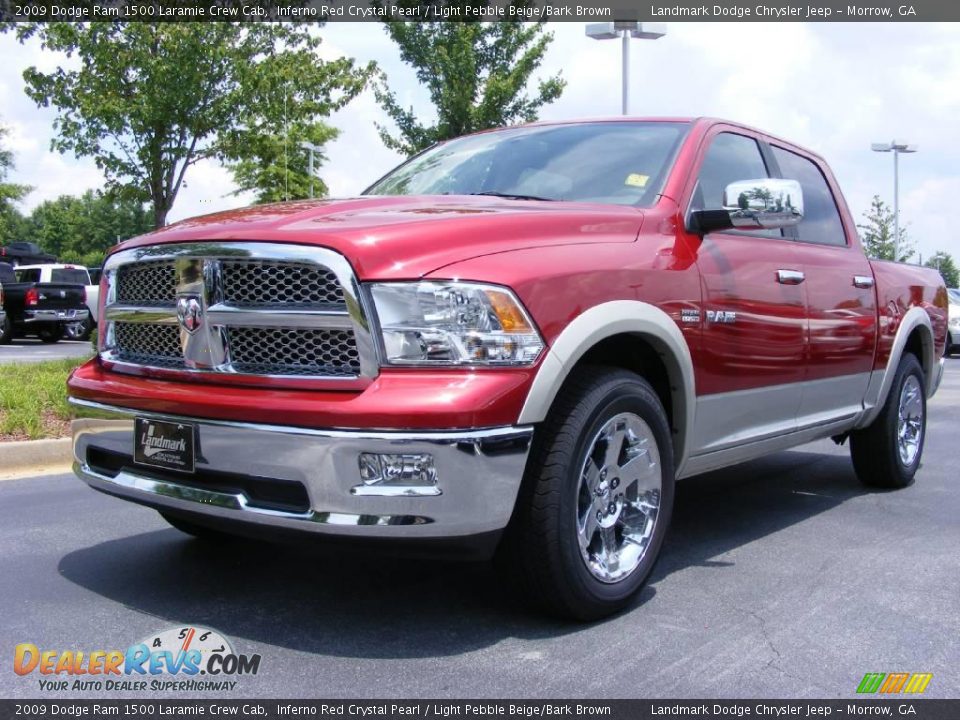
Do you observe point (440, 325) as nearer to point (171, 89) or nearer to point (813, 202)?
point (813, 202)

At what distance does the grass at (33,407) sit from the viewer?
6.73m

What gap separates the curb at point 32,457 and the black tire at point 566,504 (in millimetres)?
4074

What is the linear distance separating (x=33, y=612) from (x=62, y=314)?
61.1 feet

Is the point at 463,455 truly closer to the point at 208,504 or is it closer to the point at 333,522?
the point at 333,522

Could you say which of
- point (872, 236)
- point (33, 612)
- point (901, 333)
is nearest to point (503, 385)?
point (33, 612)

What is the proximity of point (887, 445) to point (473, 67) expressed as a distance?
1416 cm

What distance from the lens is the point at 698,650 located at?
3256mm

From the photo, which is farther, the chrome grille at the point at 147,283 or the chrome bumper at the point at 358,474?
the chrome grille at the point at 147,283

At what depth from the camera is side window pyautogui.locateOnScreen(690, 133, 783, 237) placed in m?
4.33

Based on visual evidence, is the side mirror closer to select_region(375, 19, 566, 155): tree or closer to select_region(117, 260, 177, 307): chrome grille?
select_region(117, 260, 177, 307): chrome grille

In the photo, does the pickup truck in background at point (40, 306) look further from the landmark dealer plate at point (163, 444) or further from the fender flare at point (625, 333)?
the fender flare at point (625, 333)

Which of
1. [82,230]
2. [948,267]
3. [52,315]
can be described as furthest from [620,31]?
[82,230]

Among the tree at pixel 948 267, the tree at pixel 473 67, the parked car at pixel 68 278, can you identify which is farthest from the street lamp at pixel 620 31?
the tree at pixel 948 267

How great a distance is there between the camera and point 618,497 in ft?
11.8
